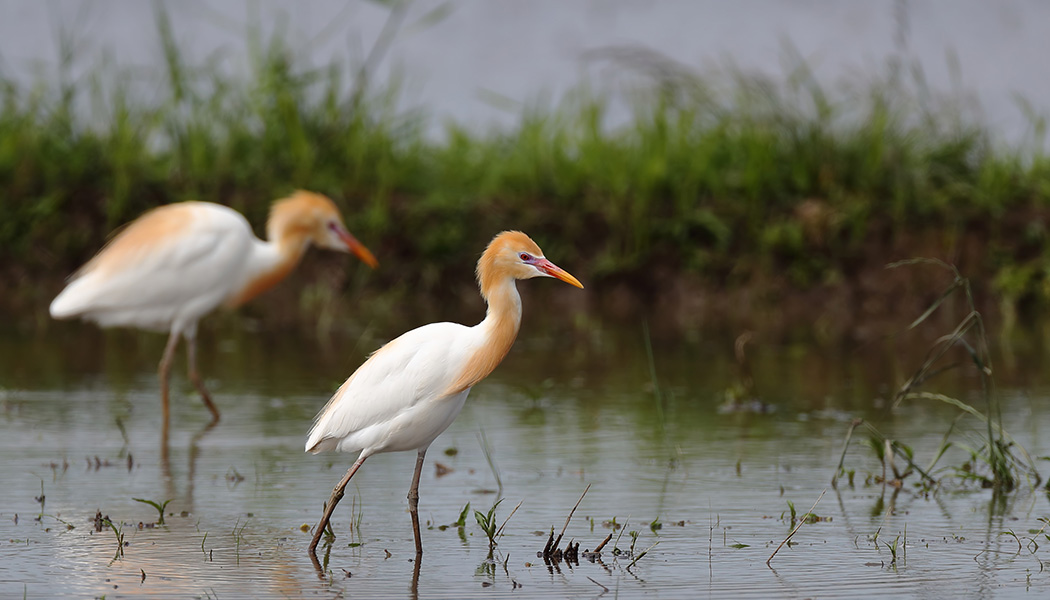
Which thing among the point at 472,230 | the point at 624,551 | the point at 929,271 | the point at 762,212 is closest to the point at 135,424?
the point at 624,551

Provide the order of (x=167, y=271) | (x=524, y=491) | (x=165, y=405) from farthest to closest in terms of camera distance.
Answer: (x=167, y=271) < (x=165, y=405) < (x=524, y=491)

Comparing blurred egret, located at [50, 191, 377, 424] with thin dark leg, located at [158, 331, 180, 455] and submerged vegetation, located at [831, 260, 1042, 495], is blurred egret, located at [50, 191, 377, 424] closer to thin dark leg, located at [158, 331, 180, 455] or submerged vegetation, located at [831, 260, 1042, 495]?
thin dark leg, located at [158, 331, 180, 455]

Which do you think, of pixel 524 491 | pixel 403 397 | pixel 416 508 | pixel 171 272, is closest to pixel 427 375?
pixel 403 397

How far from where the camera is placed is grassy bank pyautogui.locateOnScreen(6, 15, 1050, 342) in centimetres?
Result: 1130

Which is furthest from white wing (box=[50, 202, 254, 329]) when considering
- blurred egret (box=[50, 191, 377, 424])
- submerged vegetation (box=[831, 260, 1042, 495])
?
submerged vegetation (box=[831, 260, 1042, 495])

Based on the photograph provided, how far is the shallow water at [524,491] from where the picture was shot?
406 centimetres

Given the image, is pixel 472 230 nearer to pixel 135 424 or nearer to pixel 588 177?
pixel 588 177

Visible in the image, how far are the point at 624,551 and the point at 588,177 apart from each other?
292 inches

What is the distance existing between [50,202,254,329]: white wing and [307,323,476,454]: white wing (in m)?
3.23

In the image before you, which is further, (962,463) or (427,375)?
(962,463)

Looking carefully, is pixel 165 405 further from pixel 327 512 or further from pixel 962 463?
pixel 962 463

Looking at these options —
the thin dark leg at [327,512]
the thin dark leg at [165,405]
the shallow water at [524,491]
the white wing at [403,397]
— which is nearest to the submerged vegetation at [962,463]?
the shallow water at [524,491]

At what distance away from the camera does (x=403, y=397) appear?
175 inches

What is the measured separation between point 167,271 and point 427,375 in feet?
11.7
